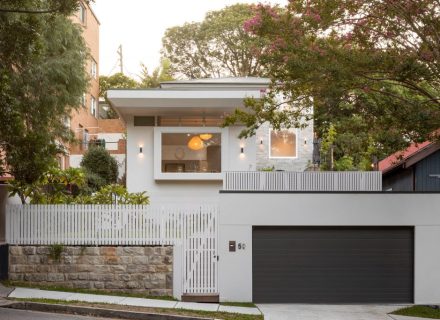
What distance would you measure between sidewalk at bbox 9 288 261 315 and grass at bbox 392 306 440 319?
3.68m

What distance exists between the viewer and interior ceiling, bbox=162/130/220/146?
76.1 ft

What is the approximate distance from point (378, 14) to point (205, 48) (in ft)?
115

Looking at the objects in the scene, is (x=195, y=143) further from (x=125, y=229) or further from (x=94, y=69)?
(x=94, y=69)

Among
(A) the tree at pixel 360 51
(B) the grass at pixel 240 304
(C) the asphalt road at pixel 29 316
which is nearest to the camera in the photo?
(C) the asphalt road at pixel 29 316

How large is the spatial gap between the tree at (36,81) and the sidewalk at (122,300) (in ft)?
9.08

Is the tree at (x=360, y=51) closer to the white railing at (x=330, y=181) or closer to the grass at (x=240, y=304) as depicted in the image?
the white railing at (x=330, y=181)

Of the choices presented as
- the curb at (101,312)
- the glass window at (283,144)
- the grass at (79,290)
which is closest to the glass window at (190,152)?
the glass window at (283,144)

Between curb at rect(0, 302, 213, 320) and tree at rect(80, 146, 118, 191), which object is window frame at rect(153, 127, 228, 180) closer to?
curb at rect(0, 302, 213, 320)

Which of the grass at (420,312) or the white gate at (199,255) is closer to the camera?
the grass at (420,312)

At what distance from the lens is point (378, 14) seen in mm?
14852

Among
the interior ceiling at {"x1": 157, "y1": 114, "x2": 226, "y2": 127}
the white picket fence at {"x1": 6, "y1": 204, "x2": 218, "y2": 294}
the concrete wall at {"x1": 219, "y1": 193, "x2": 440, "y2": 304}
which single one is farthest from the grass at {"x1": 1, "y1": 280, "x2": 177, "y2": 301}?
the interior ceiling at {"x1": 157, "y1": 114, "x2": 226, "y2": 127}

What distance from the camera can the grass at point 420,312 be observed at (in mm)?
15359

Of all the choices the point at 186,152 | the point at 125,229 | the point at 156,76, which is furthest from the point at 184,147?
the point at 156,76

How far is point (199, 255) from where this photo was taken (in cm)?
1656
